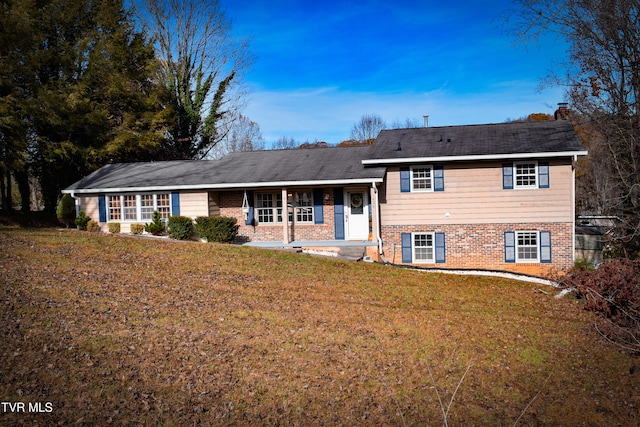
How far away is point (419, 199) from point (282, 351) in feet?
36.7

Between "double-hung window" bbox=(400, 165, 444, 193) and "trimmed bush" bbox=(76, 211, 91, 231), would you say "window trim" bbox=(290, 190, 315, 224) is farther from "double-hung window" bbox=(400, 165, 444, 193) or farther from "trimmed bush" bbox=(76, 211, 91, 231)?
"trimmed bush" bbox=(76, 211, 91, 231)

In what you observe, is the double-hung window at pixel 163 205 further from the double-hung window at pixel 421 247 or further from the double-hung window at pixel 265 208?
the double-hung window at pixel 421 247

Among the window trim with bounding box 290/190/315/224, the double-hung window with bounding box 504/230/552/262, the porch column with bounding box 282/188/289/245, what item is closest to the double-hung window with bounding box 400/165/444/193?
the double-hung window with bounding box 504/230/552/262

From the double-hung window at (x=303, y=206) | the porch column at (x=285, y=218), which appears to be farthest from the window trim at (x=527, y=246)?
the porch column at (x=285, y=218)

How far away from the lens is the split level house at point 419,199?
17219mm

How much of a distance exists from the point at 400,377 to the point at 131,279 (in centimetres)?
724

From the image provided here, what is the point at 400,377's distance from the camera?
24.7 feet

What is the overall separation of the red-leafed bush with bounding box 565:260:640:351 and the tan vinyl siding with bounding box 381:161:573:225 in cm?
427

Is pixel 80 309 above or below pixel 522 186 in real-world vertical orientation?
below

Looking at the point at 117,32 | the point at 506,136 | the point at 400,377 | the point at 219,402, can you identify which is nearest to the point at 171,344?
the point at 219,402

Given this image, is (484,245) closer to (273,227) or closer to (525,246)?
(525,246)

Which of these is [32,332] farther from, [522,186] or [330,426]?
[522,186]

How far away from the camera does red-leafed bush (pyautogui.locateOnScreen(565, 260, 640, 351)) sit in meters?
10.6

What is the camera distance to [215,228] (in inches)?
724
